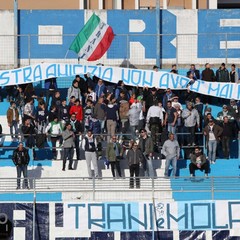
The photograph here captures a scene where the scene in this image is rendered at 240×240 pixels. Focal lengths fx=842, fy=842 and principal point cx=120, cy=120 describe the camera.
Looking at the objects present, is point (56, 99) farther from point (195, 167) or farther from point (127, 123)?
point (195, 167)

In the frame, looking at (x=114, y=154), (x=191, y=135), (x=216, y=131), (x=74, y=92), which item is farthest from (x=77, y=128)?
(x=216, y=131)

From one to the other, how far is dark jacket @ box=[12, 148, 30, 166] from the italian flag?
5.64 meters

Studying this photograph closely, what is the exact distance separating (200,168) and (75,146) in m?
3.54

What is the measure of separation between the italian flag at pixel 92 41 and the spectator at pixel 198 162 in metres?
5.89

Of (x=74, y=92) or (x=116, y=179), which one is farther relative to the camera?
(x=74, y=92)

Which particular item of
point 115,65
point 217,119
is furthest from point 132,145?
point 115,65

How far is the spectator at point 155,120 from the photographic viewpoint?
78.4 feet

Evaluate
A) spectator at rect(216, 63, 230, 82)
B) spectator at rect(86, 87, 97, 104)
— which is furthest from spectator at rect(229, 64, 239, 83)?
Result: spectator at rect(86, 87, 97, 104)

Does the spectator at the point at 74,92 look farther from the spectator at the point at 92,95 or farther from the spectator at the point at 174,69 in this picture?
the spectator at the point at 174,69

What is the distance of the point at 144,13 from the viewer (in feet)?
97.2

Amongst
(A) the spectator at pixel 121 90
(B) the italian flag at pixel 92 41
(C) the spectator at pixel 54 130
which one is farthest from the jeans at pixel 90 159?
(B) the italian flag at pixel 92 41

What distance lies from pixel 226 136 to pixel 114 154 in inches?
131

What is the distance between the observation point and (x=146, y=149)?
2283 cm

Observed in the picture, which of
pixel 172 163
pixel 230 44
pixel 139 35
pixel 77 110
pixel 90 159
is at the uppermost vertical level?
pixel 139 35
